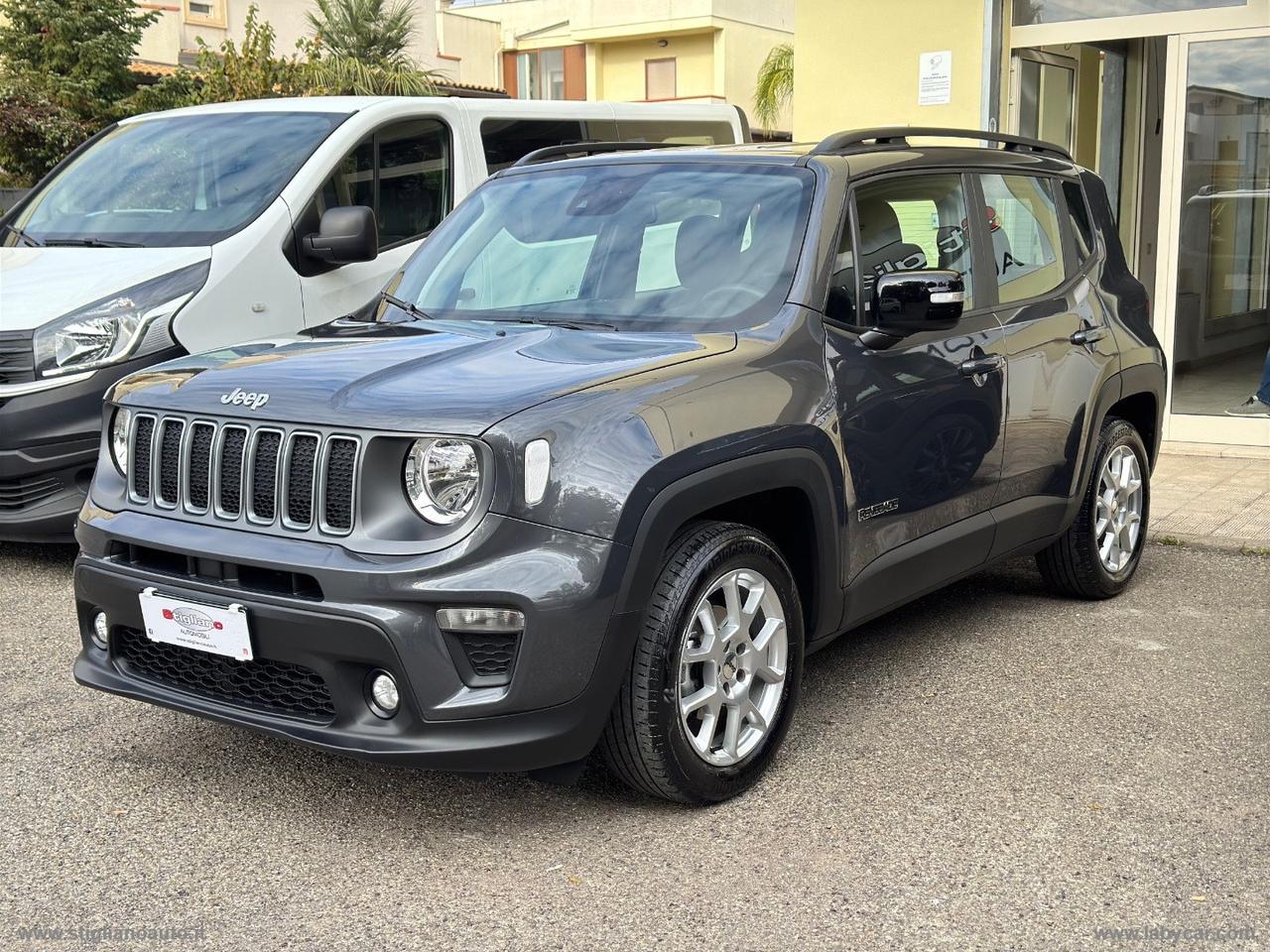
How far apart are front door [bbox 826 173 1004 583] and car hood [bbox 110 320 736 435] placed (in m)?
0.48

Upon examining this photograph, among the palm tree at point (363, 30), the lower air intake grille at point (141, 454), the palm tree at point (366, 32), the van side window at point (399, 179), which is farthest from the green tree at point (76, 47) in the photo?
the lower air intake grille at point (141, 454)

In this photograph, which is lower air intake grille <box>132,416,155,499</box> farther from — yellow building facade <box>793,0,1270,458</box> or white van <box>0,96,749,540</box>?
yellow building facade <box>793,0,1270,458</box>

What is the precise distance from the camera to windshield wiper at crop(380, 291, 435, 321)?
4714 millimetres

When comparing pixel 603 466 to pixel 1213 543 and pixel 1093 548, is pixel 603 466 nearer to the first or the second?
pixel 1093 548

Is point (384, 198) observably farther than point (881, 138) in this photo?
Yes

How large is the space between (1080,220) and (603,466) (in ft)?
9.97

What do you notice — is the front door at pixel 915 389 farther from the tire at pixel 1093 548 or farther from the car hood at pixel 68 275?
the car hood at pixel 68 275

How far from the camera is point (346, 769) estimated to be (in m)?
4.14

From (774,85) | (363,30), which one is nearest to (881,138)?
(774,85)

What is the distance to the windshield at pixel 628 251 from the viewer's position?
14.3 ft

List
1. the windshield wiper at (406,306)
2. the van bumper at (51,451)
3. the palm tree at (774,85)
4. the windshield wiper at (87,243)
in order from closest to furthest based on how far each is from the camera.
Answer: the windshield wiper at (406,306) → the van bumper at (51,451) → the windshield wiper at (87,243) → the palm tree at (774,85)

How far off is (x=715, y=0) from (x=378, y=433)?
41.3 m

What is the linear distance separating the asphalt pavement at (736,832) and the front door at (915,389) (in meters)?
0.60

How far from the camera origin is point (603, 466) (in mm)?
3475
